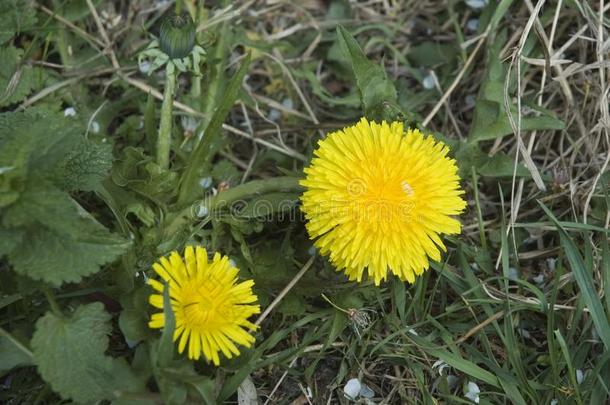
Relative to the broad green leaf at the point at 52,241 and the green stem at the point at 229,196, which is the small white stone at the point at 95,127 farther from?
the broad green leaf at the point at 52,241

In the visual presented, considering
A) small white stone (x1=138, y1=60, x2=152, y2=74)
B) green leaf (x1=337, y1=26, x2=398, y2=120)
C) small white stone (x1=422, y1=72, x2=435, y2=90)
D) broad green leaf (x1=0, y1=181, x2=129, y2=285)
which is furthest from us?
small white stone (x1=422, y1=72, x2=435, y2=90)

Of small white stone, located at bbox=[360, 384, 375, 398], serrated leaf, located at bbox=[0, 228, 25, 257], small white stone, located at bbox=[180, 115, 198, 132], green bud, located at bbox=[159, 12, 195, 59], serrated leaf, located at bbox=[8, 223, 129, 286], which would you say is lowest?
small white stone, located at bbox=[360, 384, 375, 398]

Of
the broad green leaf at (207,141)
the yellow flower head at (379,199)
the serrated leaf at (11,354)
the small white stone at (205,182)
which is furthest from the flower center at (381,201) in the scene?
the serrated leaf at (11,354)

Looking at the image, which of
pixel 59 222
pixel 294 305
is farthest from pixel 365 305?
pixel 59 222

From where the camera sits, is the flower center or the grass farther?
the grass

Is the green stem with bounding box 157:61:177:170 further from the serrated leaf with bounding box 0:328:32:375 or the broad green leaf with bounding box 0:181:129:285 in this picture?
the serrated leaf with bounding box 0:328:32:375

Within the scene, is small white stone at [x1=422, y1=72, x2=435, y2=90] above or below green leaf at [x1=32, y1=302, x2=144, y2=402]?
above

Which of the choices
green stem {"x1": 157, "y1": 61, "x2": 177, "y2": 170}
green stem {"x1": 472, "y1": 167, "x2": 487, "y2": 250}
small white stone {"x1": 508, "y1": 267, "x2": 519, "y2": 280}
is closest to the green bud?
green stem {"x1": 157, "y1": 61, "x2": 177, "y2": 170}
